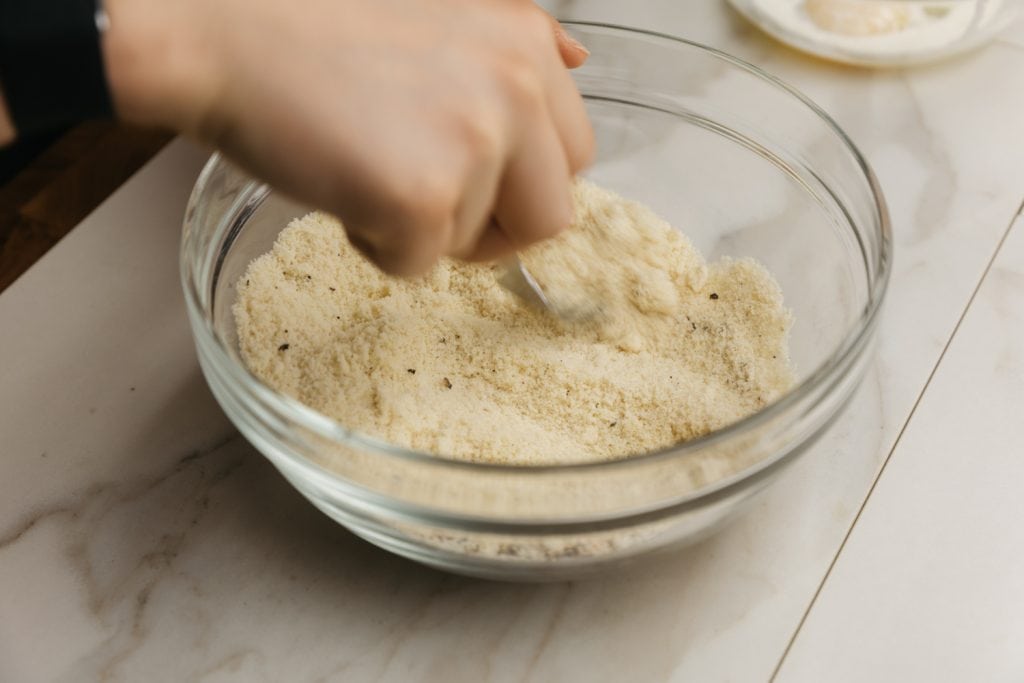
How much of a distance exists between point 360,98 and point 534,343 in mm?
273

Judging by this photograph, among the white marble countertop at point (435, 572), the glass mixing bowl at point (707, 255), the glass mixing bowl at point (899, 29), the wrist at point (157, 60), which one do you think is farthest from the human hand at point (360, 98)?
the glass mixing bowl at point (899, 29)

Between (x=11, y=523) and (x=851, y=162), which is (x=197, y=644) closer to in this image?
(x=11, y=523)

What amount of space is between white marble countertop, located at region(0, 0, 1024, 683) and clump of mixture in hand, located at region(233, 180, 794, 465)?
8 cm

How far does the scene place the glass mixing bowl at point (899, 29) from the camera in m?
1.00

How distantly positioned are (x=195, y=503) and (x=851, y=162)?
0.50m

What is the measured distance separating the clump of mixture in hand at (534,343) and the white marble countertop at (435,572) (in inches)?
3.2

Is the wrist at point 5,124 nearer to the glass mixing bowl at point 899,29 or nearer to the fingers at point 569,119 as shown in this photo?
→ the fingers at point 569,119

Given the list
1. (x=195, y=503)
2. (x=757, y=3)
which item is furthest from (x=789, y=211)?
(x=195, y=503)

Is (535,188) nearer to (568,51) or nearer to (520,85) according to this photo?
(520,85)

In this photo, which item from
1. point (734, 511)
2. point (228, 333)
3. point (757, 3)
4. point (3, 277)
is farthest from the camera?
point (757, 3)

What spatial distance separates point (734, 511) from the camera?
0.60m

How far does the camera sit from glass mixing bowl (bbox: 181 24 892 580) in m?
0.51

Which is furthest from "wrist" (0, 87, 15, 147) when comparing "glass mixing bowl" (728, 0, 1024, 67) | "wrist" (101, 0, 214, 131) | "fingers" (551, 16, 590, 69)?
"glass mixing bowl" (728, 0, 1024, 67)

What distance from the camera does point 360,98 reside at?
465mm
